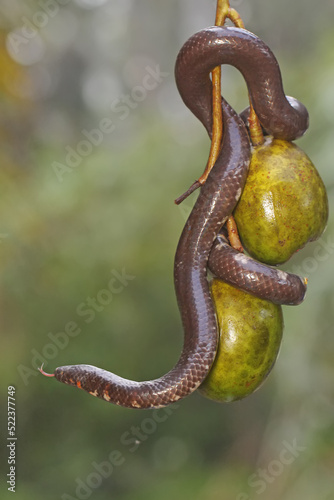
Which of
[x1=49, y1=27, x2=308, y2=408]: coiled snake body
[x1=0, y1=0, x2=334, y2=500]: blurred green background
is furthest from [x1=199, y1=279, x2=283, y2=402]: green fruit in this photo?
[x1=0, y1=0, x2=334, y2=500]: blurred green background

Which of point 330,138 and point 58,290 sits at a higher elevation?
point 330,138

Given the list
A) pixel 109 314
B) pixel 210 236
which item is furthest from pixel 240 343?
pixel 109 314

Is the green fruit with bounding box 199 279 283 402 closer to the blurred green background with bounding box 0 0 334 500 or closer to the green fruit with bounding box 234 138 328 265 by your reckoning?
the green fruit with bounding box 234 138 328 265

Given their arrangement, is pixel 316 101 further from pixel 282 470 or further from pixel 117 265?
pixel 282 470

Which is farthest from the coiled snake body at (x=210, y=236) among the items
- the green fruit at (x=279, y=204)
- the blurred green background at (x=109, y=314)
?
the blurred green background at (x=109, y=314)

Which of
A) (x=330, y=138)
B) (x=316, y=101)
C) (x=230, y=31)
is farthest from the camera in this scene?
(x=316, y=101)

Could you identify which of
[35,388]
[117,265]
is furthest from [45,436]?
[117,265]

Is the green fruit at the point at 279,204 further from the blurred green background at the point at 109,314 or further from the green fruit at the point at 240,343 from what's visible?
the blurred green background at the point at 109,314
